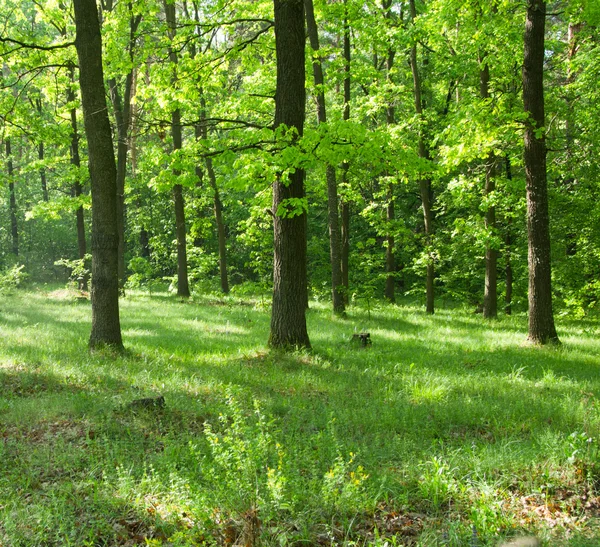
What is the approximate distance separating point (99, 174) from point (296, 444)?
680cm

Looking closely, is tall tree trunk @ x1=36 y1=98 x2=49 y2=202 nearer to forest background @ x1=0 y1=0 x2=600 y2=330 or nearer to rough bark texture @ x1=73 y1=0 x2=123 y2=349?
forest background @ x1=0 y1=0 x2=600 y2=330

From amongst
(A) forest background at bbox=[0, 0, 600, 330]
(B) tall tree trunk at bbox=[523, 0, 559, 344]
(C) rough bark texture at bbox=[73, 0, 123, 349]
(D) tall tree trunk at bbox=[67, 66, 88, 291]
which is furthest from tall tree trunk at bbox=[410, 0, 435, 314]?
(D) tall tree trunk at bbox=[67, 66, 88, 291]

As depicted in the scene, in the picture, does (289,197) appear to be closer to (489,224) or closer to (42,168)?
(489,224)

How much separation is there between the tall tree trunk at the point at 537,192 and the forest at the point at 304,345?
0.15 ft

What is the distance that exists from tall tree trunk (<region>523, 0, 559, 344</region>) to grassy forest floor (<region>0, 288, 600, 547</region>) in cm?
88

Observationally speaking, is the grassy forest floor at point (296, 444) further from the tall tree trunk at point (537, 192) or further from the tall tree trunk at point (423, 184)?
the tall tree trunk at point (423, 184)

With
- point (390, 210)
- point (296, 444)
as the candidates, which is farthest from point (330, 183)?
point (296, 444)

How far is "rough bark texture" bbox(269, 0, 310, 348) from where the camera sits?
30.8 ft

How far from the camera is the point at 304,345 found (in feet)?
32.1

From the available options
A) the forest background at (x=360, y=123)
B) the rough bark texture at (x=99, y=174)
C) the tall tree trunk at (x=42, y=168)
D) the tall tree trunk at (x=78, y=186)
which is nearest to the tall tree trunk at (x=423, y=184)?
the forest background at (x=360, y=123)

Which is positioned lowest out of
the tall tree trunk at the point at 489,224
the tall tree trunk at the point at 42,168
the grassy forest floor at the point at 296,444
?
the grassy forest floor at the point at 296,444

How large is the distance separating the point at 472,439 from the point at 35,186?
3927 centimetres

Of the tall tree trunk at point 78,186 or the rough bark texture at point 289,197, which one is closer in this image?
the rough bark texture at point 289,197

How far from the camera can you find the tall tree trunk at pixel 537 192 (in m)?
10.9
